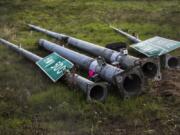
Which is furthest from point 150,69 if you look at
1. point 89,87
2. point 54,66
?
point 54,66

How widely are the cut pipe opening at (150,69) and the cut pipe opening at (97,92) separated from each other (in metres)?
1.32

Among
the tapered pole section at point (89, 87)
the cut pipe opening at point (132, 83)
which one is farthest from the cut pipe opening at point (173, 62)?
the tapered pole section at point (89, 87)

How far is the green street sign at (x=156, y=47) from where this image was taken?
9586 mm

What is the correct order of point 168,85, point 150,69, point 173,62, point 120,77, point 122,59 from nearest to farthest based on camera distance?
point 120,77, point 168,85, point 150,69, point 122,59, point 173,62

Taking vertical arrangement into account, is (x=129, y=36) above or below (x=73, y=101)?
above

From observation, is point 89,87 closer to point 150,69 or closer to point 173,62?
point 150,69

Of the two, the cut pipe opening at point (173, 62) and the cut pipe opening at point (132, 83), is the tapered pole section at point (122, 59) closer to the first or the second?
the cut pipe opening at point (132, 83)

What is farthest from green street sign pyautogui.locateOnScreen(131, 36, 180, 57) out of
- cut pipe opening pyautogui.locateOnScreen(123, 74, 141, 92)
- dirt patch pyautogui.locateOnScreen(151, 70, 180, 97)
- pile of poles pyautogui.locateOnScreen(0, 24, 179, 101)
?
cut pipe opening pyautogui.locateOnScreen(123, 74, 141, 92)

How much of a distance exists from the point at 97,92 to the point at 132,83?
73 centimetres

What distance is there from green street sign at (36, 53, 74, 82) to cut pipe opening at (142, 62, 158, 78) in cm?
153

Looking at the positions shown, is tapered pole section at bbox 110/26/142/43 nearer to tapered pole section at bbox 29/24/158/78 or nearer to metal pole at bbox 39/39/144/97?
tapered pole section at bbox 29/24/158/78

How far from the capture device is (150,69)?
885 cm

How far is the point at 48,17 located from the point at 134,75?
27.3 ft

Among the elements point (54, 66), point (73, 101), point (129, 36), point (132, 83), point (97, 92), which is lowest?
point (73, 101)
